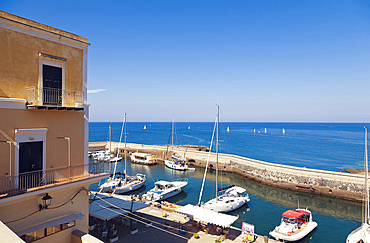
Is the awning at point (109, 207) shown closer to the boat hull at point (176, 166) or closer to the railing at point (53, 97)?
the railing at point (53, 97)

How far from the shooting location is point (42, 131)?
807cm

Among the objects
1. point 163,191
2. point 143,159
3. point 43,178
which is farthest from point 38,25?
point 143,159

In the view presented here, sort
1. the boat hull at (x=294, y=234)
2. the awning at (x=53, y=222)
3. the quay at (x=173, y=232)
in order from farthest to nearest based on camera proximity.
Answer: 1. the boat hull at (x=294, y=234)
2. the quay at (x=173, y=232)
3. the awning at (x=53, y=222)

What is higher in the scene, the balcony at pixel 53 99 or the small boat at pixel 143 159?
the balcony at pixel 53 99

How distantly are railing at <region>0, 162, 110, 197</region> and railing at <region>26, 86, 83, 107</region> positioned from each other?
239 cm

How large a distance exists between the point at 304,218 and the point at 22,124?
2139cm

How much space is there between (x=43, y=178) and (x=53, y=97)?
2.88 metres

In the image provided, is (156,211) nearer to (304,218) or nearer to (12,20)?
(304,218)

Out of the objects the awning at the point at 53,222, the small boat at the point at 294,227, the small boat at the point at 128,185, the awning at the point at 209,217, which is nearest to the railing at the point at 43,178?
the awning at the point at 53,222

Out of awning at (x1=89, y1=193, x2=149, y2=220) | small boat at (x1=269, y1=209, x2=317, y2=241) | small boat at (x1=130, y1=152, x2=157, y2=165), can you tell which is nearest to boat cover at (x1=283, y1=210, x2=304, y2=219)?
small boat at (x1=269, y1=209, x2=317, y2=241)

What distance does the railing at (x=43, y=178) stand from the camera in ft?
23.8

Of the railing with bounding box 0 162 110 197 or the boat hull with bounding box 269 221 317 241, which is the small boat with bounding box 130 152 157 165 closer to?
the boat hull with bounding box 269 221 317 241

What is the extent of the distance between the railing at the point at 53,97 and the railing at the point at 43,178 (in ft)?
7.84

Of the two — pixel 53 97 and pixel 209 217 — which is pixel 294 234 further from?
pixel 53 97
